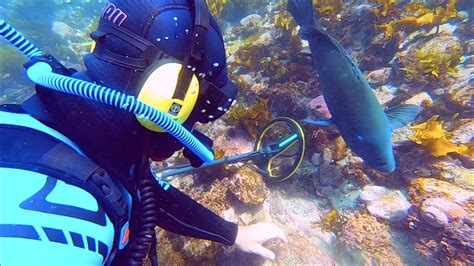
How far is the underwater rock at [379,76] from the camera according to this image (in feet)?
16.8

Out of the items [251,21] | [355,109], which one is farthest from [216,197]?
[251,21]

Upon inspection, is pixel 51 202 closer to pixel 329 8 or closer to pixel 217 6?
pixel 329 8

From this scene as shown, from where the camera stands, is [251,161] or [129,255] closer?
[129,255]

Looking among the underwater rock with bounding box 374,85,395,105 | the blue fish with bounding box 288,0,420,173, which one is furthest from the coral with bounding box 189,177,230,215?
the underwater rock with bounding box 374,85,395,105

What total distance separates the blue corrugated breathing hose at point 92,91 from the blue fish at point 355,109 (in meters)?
2.25

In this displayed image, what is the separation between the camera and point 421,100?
4398 mm

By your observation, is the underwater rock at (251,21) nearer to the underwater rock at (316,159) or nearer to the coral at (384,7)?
the coral at (384,7)

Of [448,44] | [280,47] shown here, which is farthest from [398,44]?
[280,47]

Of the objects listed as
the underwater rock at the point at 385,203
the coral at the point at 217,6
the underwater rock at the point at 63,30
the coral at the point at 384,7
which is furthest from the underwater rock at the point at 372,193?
the underwater rock at the point at 63,30

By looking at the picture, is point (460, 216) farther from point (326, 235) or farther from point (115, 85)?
point (115, 85)

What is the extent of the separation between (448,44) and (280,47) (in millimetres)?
3342

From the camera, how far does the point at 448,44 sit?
213 inches

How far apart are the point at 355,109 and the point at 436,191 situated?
131cm

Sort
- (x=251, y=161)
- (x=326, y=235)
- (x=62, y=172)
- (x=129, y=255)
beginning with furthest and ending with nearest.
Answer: (x=251, y=161) → (x=326, y=235) → (x=129, y=255) → (x=62, y=172)
